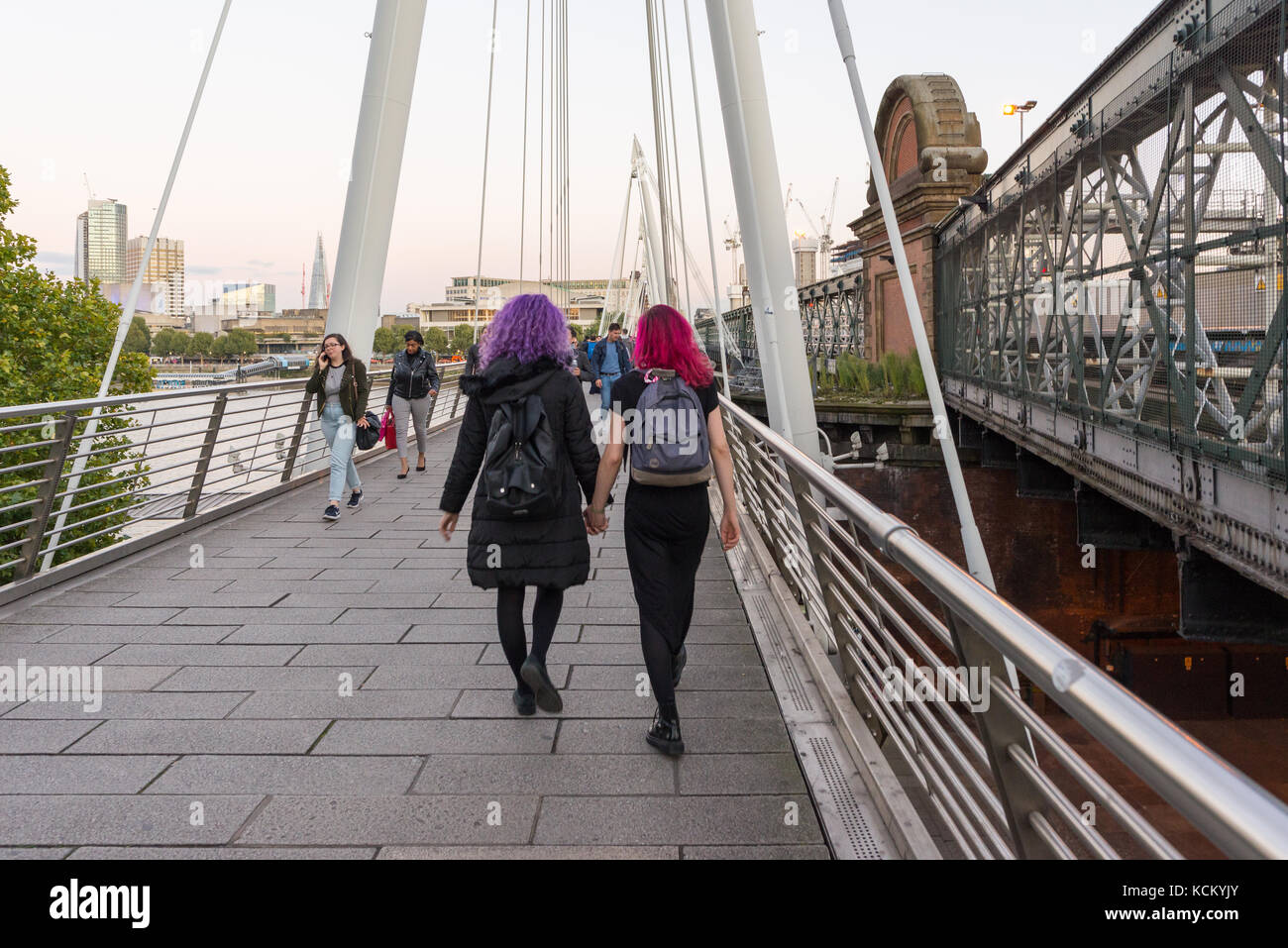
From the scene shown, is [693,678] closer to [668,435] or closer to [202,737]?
[668,435]

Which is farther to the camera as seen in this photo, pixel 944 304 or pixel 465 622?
pixel 944 304

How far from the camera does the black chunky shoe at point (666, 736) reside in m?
3.87

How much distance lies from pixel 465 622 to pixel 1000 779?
13.1 ft

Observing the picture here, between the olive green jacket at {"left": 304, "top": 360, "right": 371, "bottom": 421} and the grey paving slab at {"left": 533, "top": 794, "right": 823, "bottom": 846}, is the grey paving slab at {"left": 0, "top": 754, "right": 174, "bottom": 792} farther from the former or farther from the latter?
the olive green jacket at {"left": 304, "top": 360, "right": 371, "bottom": 421}

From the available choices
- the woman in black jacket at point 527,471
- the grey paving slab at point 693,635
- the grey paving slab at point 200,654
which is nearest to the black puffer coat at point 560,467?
the woman in black jacket at point 527,471

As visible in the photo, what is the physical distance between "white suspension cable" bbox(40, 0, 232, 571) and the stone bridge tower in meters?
14.5

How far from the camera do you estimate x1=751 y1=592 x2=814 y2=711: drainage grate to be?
4438mm

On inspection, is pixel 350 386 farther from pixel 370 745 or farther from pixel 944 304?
pixel 944 304

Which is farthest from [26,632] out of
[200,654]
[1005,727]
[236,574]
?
[1005,727]

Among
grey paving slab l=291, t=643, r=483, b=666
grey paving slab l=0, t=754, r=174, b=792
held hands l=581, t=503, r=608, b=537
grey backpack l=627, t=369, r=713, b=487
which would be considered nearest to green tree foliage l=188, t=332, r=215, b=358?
grey paving slab l=291, t=643, r=483, b=666

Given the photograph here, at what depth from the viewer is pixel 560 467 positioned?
412 cm

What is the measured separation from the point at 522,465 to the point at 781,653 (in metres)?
1.80
